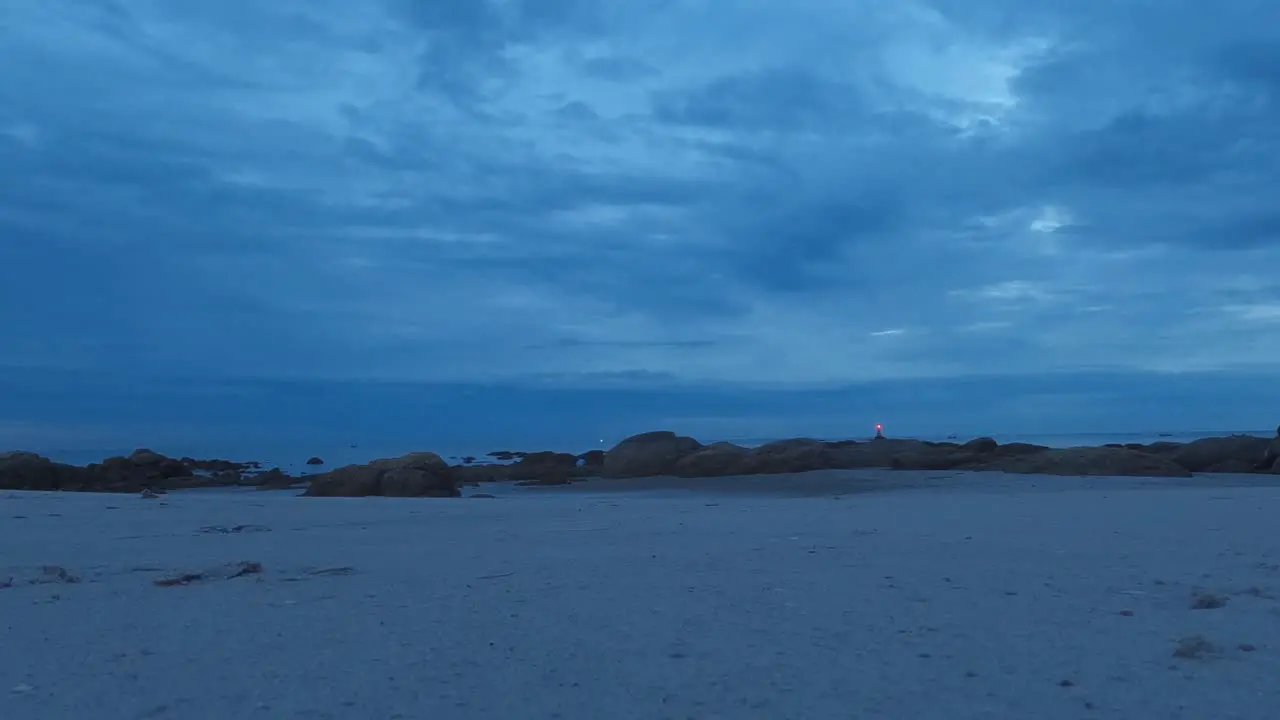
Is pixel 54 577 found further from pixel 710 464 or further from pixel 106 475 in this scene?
pixel 106 475

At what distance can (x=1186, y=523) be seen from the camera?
7426 mm

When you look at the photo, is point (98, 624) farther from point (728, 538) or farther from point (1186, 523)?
point (1186, 523)

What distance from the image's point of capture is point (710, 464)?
21.5 metres

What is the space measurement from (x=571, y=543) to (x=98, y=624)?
3351 mm

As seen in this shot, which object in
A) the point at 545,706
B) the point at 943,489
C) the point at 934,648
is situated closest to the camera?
the point at 545,706

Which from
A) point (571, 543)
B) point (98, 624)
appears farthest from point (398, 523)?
point (98, 624)

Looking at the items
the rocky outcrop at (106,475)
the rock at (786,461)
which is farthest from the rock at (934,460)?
the rocky outcrop at (106,475)

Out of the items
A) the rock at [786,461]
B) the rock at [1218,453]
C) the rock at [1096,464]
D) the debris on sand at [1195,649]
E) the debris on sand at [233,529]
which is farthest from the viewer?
the rock at [1218,453]

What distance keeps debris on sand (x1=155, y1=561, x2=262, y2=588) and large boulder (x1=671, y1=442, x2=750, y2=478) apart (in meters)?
16.0

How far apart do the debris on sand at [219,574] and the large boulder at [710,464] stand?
52.5ft

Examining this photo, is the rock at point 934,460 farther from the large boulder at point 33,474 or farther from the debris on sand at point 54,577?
the debris on sand at point 54,577

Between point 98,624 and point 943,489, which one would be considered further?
point 943,489

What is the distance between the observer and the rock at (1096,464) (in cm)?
1827

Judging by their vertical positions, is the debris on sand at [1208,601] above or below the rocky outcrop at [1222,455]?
below
